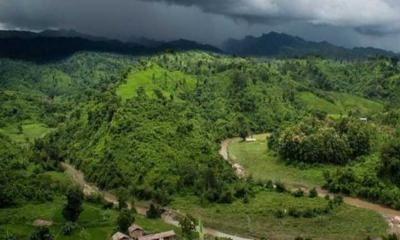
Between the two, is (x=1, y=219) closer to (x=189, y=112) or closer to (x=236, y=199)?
(x=236, y=199)

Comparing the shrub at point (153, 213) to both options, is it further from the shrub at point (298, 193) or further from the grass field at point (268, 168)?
the grass field at point (268, 168)

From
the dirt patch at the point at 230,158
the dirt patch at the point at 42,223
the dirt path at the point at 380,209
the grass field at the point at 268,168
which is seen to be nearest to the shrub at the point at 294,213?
the dirt path at the point at 380,209

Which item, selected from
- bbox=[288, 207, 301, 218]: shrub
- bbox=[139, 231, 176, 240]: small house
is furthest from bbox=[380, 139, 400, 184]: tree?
bbox=[139, 231, 176, 240]: small house

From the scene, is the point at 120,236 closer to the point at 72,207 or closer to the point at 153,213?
the point at 72,207

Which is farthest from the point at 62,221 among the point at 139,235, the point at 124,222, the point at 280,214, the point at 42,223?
the point at 280,214

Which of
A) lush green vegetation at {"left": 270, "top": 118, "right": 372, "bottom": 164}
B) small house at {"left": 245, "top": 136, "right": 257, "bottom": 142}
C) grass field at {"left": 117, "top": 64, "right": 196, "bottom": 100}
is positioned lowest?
small house at {"left": 245, "top": 136, "right": 257, "bottom": 142}

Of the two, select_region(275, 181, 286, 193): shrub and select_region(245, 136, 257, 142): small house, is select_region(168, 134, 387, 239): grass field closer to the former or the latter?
select_region(275, 181, 286, 193): shrub
